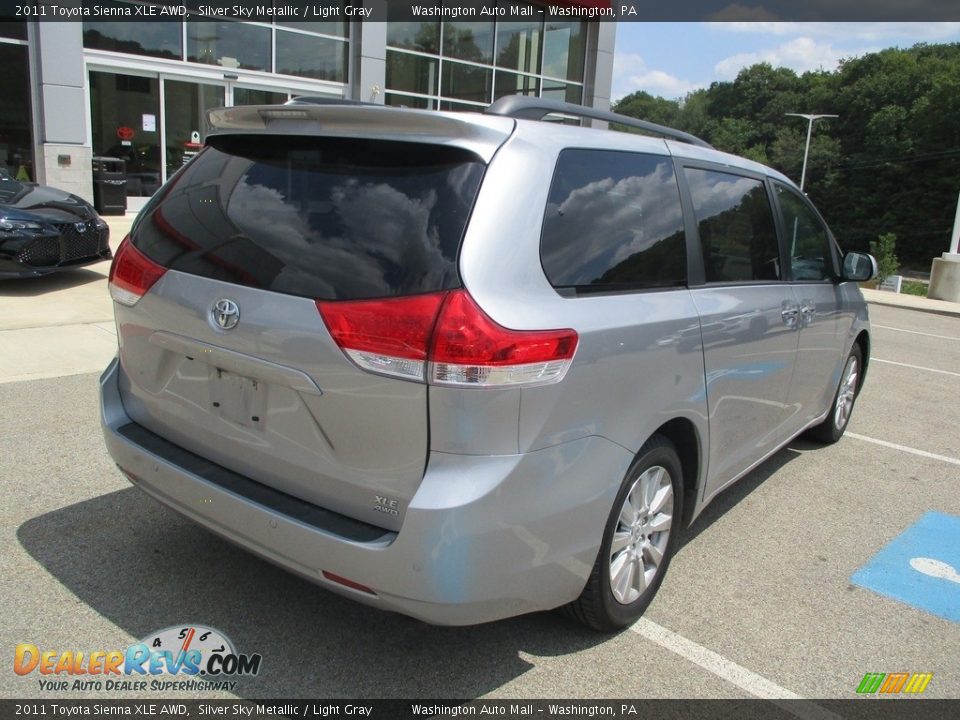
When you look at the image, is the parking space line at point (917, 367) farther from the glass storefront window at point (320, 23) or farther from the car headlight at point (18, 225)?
the glass storefront window at point (320, 23)

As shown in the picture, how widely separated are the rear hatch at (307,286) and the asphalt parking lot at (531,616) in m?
0.66

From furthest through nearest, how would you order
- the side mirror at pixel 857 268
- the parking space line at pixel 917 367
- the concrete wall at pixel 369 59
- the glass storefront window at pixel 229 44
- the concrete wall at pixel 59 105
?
the concrete wall at pixel 369 59
the glass storefront window at pixel 229 44
the concrete wall at pixel 59 105
the parking space line at pixel 917 367
the side mirror at pixel 857 268

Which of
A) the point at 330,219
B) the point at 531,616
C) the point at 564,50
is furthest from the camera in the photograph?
the point at 564,50

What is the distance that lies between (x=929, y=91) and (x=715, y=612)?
260ft

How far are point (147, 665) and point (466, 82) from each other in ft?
60.0

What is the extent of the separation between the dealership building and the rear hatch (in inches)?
499

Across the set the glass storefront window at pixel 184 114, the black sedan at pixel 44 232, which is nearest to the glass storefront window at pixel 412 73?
the glass storefront window at pixel 184 114

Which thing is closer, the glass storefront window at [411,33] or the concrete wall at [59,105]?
the concrete wall at [59,105]

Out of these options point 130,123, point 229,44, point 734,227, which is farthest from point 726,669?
point 229,44

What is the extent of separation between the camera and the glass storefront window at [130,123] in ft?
47.0

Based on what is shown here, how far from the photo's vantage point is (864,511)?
441cm

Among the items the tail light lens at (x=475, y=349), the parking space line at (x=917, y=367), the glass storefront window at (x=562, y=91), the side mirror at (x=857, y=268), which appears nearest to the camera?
the tail light lens at (x=475, y=349)

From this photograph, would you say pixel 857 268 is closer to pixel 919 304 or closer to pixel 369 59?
pixel 919 304

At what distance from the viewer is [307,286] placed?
7.84 feet
